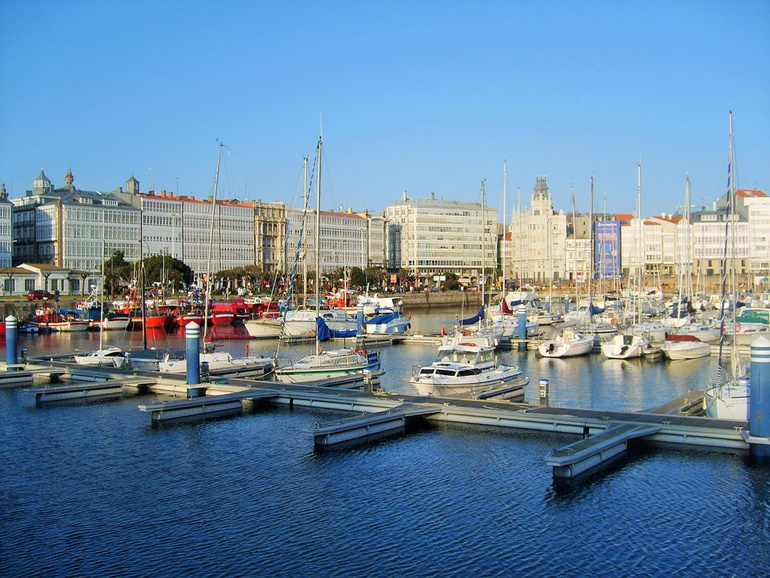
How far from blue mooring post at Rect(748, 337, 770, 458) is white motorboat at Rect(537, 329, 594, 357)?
33510 mm

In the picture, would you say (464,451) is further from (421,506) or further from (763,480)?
(763,480)

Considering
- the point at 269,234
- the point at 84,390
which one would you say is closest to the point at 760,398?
the point at 84,390

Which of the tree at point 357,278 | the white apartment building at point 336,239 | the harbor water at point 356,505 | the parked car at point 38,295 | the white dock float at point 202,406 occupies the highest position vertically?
the white apartment building at point 336,239

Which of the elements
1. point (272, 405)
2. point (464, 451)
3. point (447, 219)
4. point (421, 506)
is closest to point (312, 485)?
point (421, 506)

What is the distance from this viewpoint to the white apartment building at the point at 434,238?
187375 mm

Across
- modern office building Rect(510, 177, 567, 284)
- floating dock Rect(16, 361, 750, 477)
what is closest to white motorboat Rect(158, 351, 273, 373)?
floating dock Rect(16, 361, 750, 477)

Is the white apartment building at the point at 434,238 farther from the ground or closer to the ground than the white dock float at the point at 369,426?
farther from the ground

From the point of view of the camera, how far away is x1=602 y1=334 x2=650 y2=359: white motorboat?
58.3m

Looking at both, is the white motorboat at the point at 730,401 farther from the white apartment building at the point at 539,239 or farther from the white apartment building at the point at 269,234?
the white apartment building at the point at 539,239

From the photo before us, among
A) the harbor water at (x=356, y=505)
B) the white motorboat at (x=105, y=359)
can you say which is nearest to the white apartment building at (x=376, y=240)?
the white motorboat at (x=105, y=359)

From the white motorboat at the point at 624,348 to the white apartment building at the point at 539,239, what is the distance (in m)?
120

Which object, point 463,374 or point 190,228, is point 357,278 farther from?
point 463,374

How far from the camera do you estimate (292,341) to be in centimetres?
7100

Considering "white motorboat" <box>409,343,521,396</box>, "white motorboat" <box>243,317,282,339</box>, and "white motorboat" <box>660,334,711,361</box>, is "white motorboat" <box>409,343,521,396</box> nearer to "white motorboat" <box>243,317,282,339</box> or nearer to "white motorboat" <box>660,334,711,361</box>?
"white motorboat" <box>660,334,711,361</box>
